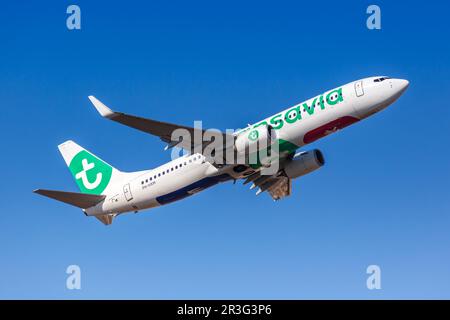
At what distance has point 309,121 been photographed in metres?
48.3

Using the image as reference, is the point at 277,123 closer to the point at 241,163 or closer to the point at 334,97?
the point at 241,163

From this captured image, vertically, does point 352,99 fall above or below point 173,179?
above

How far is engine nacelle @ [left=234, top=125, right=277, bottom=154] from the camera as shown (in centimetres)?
4800

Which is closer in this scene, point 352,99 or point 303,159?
point 352,99

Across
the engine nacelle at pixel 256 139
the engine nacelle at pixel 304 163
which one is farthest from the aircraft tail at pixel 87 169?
the engine nacelle at pixel 304 163

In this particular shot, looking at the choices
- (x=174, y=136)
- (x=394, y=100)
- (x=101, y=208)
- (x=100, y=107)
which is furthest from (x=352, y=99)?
(x=101, y=208)

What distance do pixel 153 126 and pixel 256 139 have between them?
658 cm

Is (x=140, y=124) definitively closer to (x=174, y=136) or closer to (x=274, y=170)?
(x=174, y=136)

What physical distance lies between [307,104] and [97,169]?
749 inches

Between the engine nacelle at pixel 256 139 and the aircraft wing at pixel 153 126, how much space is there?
97 centimetres

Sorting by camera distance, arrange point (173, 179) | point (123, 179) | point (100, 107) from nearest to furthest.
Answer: point (100, 107)
point (173, 179)
point (123, 179)

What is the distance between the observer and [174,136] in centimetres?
4847

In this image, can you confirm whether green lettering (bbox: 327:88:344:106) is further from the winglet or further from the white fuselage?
the winglet

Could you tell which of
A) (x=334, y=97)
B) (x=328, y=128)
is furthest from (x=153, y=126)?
(x=334, y=97)
